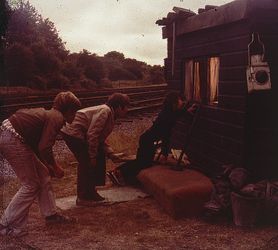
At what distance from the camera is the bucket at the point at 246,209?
19.7 ft

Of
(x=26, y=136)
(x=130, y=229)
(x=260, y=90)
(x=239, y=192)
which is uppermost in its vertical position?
(x=260, y=90)

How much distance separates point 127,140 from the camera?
12.6 meters

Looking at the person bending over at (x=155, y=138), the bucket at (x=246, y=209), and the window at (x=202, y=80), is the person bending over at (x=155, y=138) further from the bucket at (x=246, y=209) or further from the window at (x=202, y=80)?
the bucket at (x=246, y=209)

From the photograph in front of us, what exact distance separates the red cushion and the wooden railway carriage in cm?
74

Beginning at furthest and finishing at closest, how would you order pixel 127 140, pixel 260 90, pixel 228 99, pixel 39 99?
pixel 39 99 < pixel 127 140 < pixel 228 99 < pixel 260 90

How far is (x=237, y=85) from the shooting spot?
7.09 metres

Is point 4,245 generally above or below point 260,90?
below

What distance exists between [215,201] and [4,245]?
276 cm

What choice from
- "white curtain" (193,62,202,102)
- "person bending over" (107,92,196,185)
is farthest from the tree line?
"person bending over" (107,92,196,185)

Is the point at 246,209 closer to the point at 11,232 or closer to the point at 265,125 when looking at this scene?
the point at 265,125

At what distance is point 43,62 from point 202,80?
971 inches

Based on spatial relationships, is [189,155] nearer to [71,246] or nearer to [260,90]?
[260,90]

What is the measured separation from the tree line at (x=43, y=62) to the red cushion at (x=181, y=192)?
16.4 meters

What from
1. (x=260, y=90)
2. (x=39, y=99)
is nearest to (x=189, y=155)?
(x=260, y=90)
